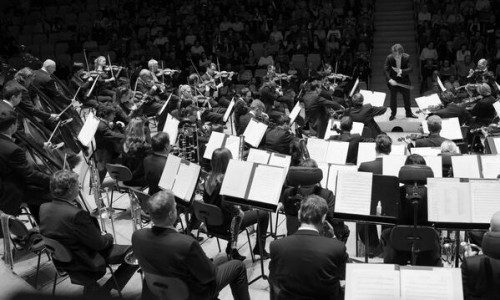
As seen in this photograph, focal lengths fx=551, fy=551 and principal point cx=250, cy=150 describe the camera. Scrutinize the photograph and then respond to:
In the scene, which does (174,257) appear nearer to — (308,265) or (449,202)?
(308,265)

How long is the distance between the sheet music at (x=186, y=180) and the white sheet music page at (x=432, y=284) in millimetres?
2480

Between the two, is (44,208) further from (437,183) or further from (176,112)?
(176,112)

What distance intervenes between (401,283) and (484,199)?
4.89 feet

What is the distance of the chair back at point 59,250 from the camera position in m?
4.31

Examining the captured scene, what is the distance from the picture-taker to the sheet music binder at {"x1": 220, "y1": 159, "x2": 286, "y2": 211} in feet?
16.3

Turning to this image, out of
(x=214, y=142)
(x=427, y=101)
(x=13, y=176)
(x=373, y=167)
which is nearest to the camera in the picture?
Answer: (x=13, y=176)

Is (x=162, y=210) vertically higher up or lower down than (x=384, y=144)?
lower down

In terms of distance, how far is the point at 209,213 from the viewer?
17.0ft

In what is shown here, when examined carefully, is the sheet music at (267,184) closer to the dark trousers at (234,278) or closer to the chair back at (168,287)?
the dark trousers at (234,278)

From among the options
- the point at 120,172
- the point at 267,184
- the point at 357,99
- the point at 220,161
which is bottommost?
the point at 267,184

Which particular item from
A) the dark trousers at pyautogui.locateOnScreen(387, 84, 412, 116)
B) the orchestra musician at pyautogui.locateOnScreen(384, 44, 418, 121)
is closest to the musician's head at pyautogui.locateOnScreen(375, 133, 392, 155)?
the orchestra musician at pyautogui.locateOnScreen(384, 44, 418, 121)

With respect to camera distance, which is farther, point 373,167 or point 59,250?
point 373,167

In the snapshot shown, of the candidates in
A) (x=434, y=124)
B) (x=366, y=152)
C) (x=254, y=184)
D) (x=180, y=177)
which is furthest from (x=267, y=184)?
(x=434, y=124)

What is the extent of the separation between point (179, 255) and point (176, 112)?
18.8ft
